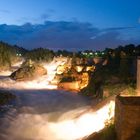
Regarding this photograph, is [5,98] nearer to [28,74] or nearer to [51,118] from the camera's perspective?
[51,118]

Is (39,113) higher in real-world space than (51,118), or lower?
lower

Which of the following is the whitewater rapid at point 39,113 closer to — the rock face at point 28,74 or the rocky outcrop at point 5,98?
the rocky outcrop at point 5,98

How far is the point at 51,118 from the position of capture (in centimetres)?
2305

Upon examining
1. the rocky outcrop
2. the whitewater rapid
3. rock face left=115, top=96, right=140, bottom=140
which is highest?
rock face left=115, top=96, right=140, bottom=140

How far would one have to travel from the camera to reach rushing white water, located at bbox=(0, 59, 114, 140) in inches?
732

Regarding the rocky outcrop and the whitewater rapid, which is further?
the rocky outcrop

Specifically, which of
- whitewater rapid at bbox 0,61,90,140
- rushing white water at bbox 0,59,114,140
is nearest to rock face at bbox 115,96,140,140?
rushing white water at bbox 0,59,114,140

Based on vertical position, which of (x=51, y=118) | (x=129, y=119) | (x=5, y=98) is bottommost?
(x=51, y=118)

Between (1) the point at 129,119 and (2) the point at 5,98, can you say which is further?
(2) the point at 5,98

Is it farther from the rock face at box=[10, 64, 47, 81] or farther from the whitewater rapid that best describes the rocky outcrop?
the rock face at box=[10, 64, 47, 81]

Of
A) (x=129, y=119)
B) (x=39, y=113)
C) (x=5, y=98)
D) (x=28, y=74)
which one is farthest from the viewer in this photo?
(x=28, y=74)

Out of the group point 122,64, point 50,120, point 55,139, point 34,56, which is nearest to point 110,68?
point 122,64

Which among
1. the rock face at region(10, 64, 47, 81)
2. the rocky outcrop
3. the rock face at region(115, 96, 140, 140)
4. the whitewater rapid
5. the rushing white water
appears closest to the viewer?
the rock face at region(115, 96, 140, 140)

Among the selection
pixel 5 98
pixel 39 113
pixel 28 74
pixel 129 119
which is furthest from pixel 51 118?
pixel 28 74
